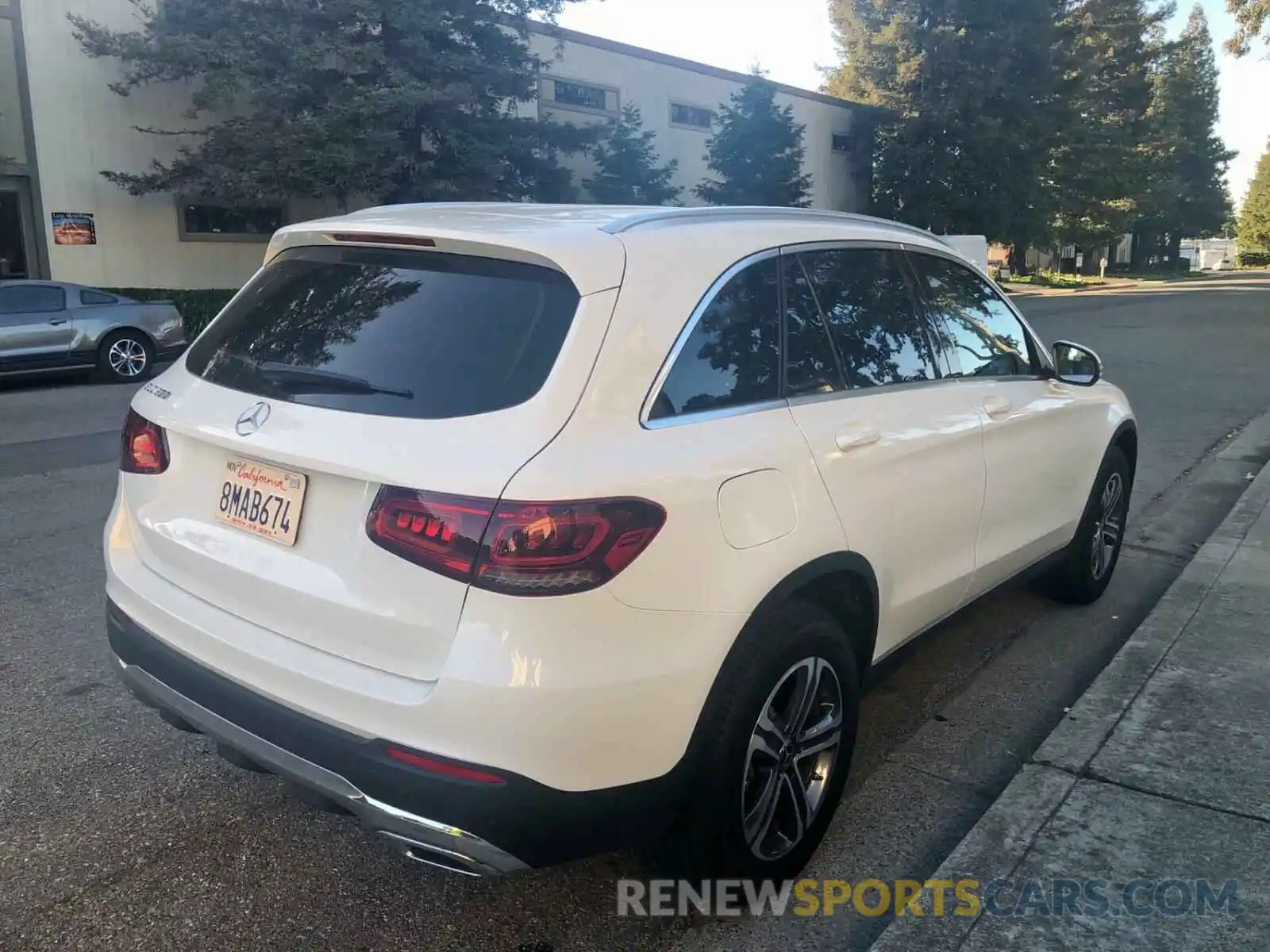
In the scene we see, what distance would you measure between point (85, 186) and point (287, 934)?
19039 mm

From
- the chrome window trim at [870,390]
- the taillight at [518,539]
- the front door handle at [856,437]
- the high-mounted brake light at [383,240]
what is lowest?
the taillight at [518,539]

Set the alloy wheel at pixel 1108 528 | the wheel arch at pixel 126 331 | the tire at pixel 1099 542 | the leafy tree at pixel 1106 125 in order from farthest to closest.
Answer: the leafy tree at pixel 1106 125 < the wheel arch at pixel 126 331 < the alloy wheel at pixel 1108 528 < the tire at pixel 1099 542

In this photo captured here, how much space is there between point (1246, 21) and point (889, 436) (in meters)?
31.6

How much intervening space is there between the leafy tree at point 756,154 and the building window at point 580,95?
409 cm

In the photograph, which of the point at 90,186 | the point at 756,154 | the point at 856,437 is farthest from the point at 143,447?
the point at 756,154

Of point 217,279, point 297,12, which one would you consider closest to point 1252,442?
point 297,12

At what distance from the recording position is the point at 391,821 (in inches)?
92.0

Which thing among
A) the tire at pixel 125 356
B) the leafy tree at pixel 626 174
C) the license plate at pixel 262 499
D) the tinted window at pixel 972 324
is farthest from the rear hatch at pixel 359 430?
the leafy tree at pixel 626 174

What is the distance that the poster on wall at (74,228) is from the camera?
1817 centimetres

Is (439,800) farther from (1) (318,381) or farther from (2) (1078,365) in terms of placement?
(2) (1078,365)

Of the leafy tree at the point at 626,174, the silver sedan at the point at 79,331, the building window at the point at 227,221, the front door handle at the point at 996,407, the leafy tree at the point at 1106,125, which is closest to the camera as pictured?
the front door handle at the point at 996,407

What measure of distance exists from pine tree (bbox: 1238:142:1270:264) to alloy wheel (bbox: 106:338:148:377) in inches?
3424

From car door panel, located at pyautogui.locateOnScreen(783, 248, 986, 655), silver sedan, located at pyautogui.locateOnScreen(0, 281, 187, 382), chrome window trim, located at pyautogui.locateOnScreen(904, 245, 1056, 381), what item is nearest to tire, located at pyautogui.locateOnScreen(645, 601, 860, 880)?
car door panel, located at pyautogui.locateOnScreen(783, 248, 986, 655)

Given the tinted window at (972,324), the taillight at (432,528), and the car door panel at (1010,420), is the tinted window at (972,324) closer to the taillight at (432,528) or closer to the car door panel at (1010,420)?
the car door panel at (1010,420)
